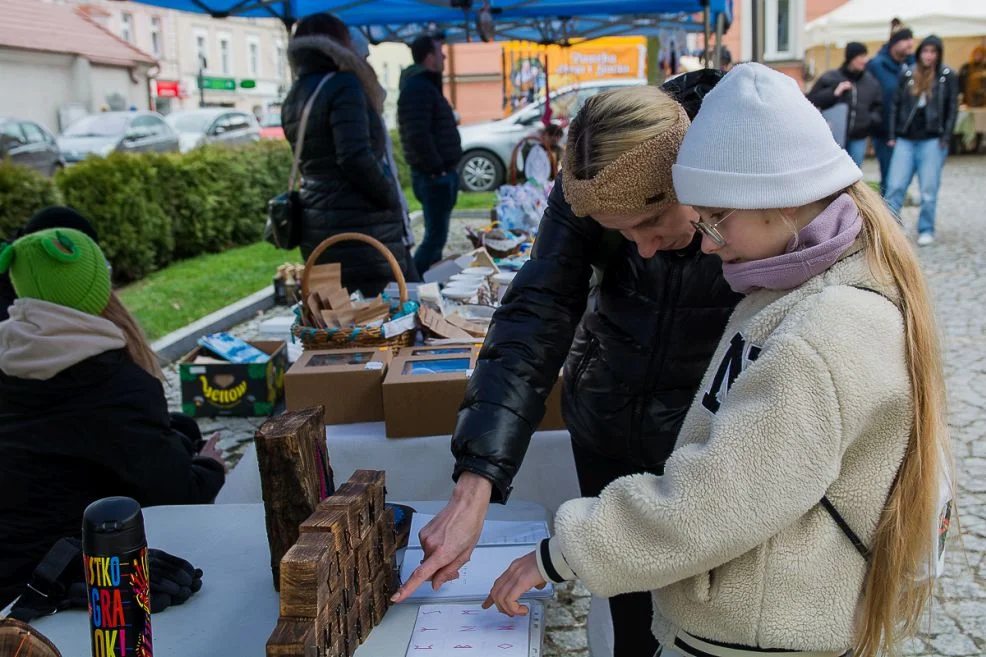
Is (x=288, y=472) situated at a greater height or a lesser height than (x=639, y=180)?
lesser

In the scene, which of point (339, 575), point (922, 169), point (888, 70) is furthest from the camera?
point (888, 70)

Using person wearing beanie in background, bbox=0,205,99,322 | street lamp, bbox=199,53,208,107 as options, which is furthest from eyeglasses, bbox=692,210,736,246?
street lamp, bbox=199,53,208,107

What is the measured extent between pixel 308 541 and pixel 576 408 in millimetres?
793

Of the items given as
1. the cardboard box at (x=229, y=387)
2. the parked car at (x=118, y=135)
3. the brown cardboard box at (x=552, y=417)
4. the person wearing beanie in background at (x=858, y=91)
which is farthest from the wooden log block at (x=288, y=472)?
the parked car at (x=118, y=135)

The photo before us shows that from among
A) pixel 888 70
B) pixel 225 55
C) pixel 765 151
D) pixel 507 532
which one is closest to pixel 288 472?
pixel 507 532

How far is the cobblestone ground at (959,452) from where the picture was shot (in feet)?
8.86

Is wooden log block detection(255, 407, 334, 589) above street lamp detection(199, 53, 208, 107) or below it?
below

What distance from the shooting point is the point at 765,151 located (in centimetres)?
108

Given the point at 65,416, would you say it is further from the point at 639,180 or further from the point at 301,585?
the point at 639,180

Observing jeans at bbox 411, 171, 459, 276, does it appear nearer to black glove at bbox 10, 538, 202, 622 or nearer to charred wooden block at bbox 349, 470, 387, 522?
black glove at bbox 10, 538, 202, 622

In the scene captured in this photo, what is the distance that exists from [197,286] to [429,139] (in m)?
2.64

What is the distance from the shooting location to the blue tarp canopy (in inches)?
242

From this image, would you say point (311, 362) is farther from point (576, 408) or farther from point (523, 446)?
point (523, 446)

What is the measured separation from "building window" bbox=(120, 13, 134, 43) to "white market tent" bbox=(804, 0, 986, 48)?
3471cm
